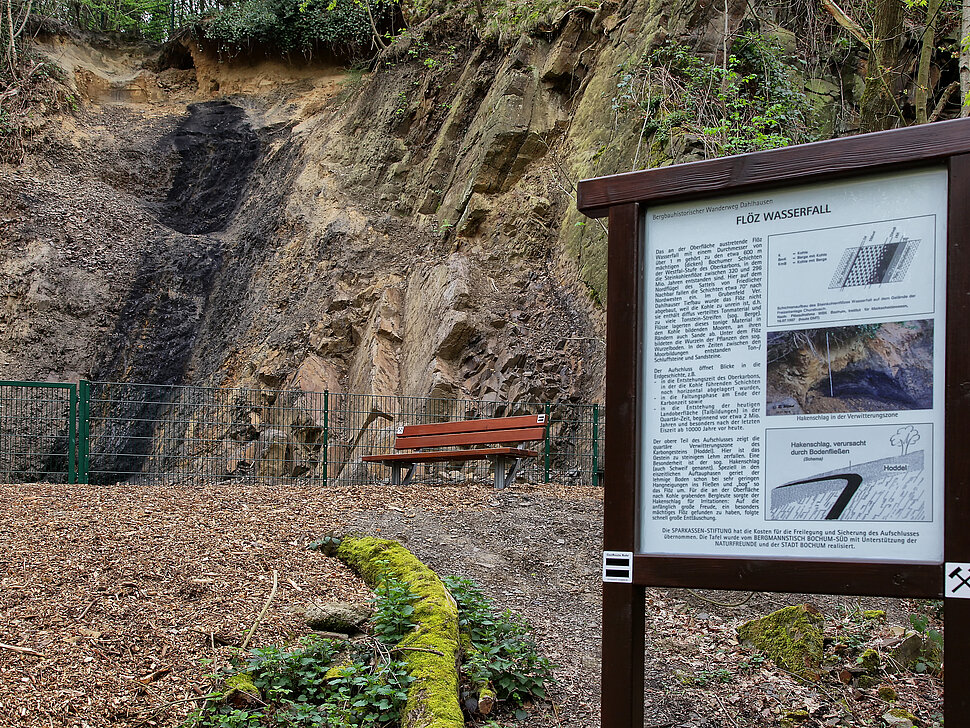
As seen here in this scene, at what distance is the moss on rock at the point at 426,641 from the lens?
4.67 metres

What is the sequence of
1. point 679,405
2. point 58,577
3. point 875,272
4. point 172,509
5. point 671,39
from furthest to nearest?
point 671,39, point 172,509, point 58,577, point 679,405, point 875,272

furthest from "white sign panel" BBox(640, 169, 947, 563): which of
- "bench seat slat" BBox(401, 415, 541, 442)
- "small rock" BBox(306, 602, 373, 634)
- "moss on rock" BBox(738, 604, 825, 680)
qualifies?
"bench seat slat" BBox(401, 415, 541, 442)

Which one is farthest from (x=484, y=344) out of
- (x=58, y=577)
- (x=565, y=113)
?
(x=58, y=577)

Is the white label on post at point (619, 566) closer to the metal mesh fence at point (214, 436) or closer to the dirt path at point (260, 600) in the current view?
the dirt path at point (260, 600)

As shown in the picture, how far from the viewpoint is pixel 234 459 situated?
1623 centimetres

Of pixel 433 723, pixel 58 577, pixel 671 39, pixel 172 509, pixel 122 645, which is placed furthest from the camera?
pixel 671 39

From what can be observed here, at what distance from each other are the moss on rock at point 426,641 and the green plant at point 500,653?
201mm

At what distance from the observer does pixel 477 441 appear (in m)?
11.3

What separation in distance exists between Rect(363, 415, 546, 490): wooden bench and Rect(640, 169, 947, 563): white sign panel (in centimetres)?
692

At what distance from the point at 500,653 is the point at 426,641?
2.46 ft

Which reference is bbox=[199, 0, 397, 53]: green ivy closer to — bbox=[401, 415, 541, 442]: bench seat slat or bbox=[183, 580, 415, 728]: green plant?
bbox=[401, 415, 541, 442]: bench seat slat

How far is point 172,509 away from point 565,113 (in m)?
10.9

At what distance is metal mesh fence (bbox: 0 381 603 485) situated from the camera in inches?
531

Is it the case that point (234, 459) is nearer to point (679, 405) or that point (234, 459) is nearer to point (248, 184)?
point (248, 184)
